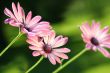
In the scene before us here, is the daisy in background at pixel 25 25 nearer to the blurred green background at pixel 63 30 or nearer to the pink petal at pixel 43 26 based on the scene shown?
the pink petal at pixel 43 26

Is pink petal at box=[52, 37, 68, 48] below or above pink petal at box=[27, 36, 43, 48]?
below

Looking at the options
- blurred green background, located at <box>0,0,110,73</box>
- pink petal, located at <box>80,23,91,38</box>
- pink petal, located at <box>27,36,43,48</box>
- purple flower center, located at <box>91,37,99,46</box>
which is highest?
pink petal, located at <box>27,36,43,48</box>

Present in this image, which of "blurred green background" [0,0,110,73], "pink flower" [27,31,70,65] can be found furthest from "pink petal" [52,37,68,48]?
"blurred green background" [0,0,110,73]

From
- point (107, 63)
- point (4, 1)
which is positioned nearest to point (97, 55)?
point (107, 63)

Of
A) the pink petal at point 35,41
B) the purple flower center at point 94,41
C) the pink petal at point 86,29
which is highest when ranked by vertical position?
the pink petal at point 35,41

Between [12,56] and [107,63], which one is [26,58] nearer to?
[12,56]

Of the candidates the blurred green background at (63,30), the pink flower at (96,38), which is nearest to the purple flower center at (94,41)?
the pink flower at (96,38)

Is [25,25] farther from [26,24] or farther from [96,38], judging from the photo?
Answer: [96,38]

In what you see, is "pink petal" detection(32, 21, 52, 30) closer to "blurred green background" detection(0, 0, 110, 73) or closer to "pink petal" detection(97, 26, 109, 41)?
"pink petal" detection(97, 26, 109, 41)
